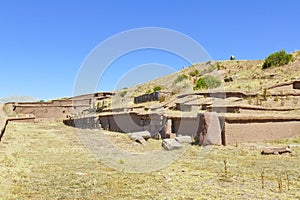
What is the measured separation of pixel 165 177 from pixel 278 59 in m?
33.0

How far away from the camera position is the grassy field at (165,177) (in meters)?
6.09

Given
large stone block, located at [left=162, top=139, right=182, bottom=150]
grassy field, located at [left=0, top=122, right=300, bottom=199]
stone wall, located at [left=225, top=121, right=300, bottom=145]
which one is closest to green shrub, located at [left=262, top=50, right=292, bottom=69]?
stone wall, located at [left=225, top=121, right=300, bottom=145]

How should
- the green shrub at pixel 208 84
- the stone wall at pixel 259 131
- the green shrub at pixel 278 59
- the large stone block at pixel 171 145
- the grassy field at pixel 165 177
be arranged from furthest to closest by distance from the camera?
1. the green shrub at pixel 278 59
2. the green shrub at pixel 208 84
3. the large stone block at pixel 171 145
4. the stone wall at pixel 259 131
5. the grassy field at pixel 165 177

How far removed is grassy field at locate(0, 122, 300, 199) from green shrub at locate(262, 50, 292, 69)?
27.8 metres

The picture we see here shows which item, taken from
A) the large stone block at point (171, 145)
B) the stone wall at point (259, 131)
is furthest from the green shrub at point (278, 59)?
the large stone block at point (171, 145)

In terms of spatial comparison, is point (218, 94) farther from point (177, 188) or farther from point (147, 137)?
point (177, 188)

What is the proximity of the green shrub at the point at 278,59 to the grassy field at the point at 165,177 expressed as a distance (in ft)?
91.3

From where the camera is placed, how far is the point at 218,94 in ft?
65.4

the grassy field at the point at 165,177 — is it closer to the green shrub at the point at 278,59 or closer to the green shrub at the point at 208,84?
the green shrub at the point at 208,84

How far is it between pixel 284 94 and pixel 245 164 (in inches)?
434

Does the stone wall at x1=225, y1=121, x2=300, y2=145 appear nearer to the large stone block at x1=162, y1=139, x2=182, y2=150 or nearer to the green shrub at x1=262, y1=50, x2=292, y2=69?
the large stone block at x1=162, y1=139, x2=182, y2=150

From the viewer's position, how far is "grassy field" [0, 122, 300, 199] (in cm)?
609

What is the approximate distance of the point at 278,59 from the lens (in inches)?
1431

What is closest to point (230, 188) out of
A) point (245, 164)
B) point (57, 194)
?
point (245, 164)
